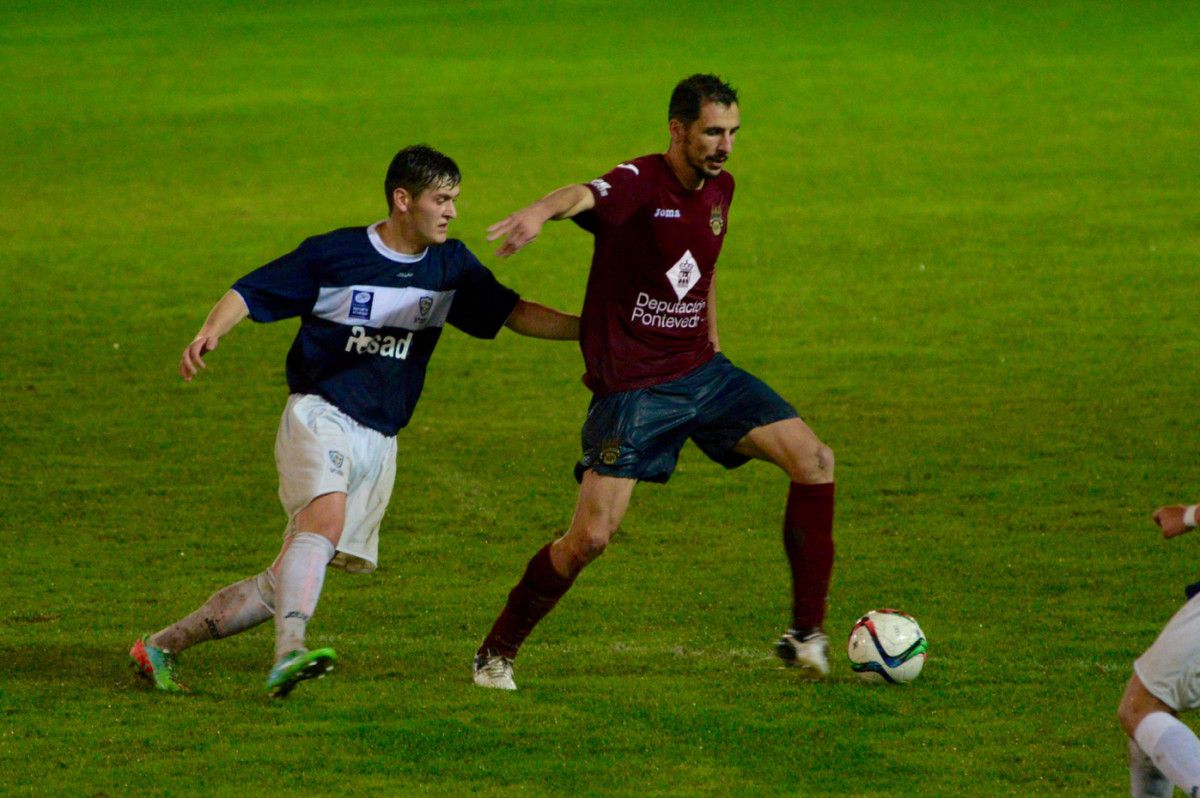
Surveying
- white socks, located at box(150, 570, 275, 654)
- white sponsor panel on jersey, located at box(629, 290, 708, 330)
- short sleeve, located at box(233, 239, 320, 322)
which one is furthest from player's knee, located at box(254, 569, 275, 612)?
white sponsor panel on jersey, located at box(629, 290, 708, 330)

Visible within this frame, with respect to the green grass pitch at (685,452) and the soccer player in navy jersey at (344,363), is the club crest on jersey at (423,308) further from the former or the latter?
the green grass pitch at (685,452)

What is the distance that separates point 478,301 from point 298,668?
1.61m

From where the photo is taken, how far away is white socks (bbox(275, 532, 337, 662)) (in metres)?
6.56

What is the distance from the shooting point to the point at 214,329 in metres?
6.72

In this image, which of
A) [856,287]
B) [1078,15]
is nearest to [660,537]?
[856,287]

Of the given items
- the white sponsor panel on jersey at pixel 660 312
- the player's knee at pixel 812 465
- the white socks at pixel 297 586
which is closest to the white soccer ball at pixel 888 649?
the player's knee at pixel 812 465

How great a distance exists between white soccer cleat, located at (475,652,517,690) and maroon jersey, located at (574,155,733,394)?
1.02m

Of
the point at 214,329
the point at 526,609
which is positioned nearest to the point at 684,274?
the point at 526,609

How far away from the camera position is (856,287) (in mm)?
16406

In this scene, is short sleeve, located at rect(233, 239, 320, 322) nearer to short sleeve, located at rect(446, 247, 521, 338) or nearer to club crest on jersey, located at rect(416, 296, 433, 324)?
club crest on jersey, located at rect(416, 296, 433, 324)

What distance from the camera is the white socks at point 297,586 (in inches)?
258

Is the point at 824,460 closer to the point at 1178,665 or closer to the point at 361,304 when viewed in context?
the point at 361,304

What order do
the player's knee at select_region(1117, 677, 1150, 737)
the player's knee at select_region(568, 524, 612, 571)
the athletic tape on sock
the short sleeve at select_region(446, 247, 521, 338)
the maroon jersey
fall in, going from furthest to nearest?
the short sleeve at select_region(446, 247, 521, 338) < the maroon jersey < the player's knee at select_region(568, 524, 612, 571) < the player's knee at select_region(1117, 677, 1150, 737) < the athletic tape on sock

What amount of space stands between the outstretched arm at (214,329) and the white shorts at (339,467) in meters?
0.36
